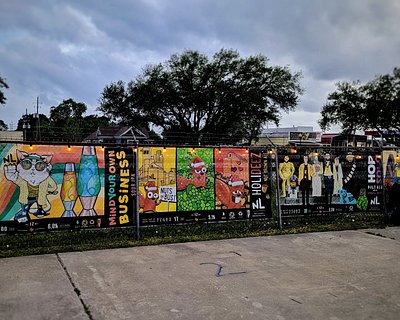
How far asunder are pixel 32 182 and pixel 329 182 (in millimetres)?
6510

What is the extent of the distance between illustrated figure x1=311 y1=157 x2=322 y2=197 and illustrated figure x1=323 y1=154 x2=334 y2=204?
14cm

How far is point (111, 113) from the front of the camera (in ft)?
143

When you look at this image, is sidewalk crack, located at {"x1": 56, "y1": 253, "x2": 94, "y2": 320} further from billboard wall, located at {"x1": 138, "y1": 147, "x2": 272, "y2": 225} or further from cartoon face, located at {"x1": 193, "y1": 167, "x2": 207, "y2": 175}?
cartoon face, located at {"x1": 193, "y1": 167, "x2": 207, "y2": 175}

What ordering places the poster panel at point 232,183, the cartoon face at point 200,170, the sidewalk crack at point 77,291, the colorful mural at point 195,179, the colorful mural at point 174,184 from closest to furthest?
1. the sidewalk crack at point 77,291
2. the colorful mural at point 174,184
3. the colorful mural at point 195,179
4. the cartoon face at point 200,170
5. the poster panel at point 232,183

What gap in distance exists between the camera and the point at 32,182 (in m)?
6.56

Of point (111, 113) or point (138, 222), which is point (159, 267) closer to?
point (138, 222)

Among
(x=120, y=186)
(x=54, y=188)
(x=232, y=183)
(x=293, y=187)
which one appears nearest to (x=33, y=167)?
(x=54, y=188)

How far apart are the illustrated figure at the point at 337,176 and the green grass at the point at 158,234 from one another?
2.89 feet

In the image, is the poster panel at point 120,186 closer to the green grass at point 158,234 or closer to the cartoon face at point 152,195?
the cartoon face at point 152,195

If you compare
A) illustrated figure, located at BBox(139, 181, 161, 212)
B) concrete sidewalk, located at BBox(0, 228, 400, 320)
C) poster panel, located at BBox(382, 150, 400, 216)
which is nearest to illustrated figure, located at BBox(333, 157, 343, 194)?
poster panel, located at BBox(382, 150, 400, 216)

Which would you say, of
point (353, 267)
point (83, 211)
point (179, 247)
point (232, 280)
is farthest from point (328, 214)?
point (83, 211)

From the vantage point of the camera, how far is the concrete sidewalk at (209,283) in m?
3.85

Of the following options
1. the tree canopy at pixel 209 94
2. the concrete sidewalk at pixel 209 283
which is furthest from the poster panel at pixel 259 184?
the tree canopy at pixel 209 94

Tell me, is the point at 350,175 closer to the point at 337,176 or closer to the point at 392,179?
the point at 337,176
